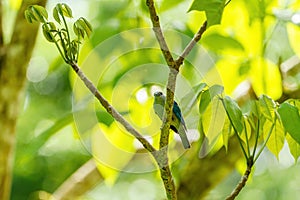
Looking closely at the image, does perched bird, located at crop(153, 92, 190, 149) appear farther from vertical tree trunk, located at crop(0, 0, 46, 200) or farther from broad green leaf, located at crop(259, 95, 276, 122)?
vertical tree trunk, located at crop(0, 0, 46, 200)

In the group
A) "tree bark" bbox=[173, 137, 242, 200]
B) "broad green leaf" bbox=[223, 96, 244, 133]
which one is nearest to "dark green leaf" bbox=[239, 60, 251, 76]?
"tree bark" bbox=[173, 137, 242, 200]

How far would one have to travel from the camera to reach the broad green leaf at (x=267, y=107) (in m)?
0.51

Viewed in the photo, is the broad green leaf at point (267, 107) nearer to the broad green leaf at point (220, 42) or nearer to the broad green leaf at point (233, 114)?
the broad green leaf at point (233, 114)

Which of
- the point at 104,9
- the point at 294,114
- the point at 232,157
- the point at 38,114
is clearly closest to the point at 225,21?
the point at 232,157

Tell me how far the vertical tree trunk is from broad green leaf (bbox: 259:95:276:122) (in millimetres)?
419

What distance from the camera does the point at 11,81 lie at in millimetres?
864

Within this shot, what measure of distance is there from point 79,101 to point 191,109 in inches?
8.4

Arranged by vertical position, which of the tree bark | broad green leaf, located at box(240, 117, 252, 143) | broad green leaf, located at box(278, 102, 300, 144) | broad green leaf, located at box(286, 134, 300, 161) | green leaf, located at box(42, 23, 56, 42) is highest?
green leaf, located at box(42, 23, 56, 42)

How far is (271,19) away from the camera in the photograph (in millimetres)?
938

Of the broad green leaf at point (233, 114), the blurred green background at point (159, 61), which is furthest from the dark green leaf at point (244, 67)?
the broad green leaf at point (233, 114)

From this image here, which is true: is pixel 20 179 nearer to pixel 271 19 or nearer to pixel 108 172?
pixel 108 172

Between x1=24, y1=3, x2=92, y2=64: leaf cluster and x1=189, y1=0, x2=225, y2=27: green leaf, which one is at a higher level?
x1=24, y1=3, x2=92, y2=64: leaf cluster

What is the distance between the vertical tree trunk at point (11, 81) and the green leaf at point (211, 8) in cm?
39

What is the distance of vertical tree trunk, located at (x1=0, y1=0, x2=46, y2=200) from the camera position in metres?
0.84
